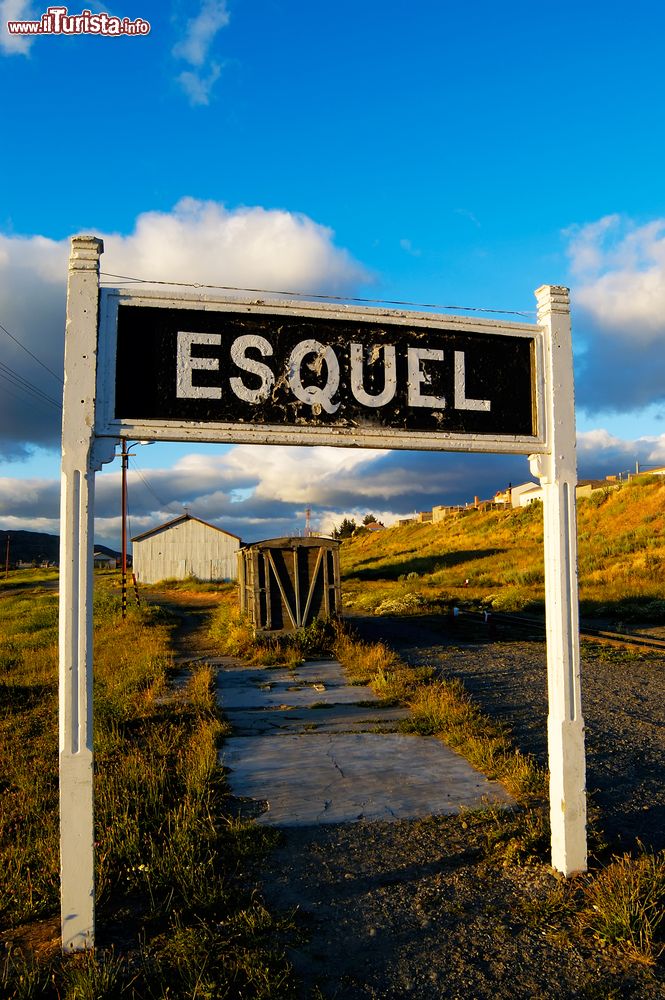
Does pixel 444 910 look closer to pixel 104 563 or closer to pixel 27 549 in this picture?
pixel 104 563

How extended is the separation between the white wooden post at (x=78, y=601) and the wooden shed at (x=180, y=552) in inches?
1768

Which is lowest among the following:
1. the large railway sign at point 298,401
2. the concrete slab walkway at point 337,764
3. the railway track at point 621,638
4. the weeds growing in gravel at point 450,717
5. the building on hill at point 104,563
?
the concrete slab walkway at point 337,764

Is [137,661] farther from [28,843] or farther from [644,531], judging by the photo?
[644,531]

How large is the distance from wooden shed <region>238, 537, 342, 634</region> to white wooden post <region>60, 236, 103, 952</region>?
11.7 m

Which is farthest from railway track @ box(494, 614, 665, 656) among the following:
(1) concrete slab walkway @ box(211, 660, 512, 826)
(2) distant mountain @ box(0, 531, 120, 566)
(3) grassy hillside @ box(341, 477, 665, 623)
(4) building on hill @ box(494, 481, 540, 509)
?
(2) distant mountain @ box(0, 531, 120, 566)

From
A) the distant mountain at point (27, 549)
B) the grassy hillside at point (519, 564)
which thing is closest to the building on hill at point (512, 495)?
the grassy hillside at point (519, 564)

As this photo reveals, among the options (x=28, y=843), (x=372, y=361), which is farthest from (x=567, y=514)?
(x=28, y=843)

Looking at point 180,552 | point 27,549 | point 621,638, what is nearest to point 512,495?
point 180,552

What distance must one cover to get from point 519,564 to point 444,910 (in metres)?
33.1

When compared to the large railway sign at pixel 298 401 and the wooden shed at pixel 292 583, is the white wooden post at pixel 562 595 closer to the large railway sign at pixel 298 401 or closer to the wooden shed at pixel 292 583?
the large railway sign at pixel 298 401

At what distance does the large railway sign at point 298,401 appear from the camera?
3.95m

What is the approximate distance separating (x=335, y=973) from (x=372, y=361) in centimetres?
370

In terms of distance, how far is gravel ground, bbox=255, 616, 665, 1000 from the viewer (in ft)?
11.0

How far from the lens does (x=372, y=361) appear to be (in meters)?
4.68
